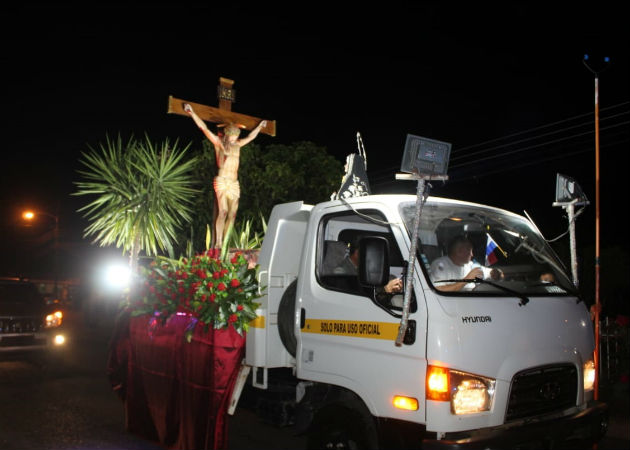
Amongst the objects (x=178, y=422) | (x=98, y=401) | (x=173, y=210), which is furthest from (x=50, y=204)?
(x=178, y=422)

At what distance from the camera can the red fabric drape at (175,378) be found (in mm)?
4723

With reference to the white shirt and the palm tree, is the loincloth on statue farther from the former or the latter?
the white shirt

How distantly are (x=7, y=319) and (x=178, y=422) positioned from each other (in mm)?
5659

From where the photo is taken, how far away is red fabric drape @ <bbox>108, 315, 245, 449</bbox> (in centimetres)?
472

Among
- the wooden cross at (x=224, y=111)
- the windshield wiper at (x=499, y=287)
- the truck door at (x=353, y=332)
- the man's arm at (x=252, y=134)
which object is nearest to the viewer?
the truck door at (x=353, y=332)

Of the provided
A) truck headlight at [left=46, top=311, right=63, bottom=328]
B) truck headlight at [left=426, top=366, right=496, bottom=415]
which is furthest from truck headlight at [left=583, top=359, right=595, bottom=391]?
truck headlight at [left=46, top=311, right=63, bottom=328]

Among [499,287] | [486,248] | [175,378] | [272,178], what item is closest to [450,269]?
[486,248]

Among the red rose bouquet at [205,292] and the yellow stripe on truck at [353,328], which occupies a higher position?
the red rose bouquet at [205,292]

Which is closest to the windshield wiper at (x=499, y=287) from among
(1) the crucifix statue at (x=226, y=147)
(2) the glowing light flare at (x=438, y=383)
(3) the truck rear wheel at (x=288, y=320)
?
(2) the glowing light flare at (x=438, y=383)

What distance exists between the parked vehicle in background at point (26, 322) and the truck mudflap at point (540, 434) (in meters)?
8.21

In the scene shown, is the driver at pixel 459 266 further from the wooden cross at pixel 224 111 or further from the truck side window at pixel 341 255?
the wooden cross at pixel 224 111

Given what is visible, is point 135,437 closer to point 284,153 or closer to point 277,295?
point 277,295

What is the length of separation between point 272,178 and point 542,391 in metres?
15.2

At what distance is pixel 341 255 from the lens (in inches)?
181
